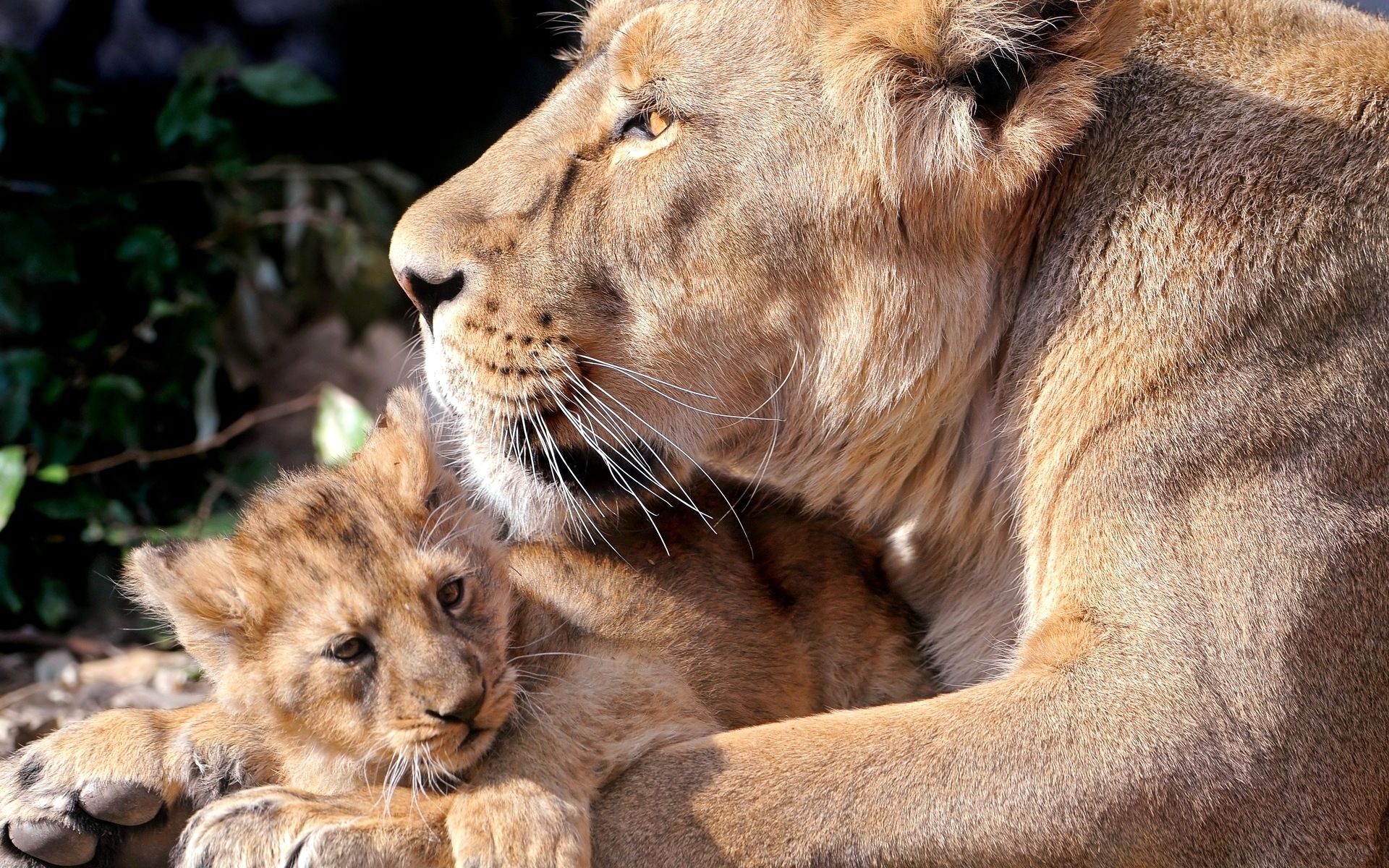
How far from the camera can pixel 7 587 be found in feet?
12.6

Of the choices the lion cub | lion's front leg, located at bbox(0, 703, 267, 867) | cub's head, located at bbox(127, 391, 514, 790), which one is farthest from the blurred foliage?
cub's head, located at bbox(127, 391, 514, 790)

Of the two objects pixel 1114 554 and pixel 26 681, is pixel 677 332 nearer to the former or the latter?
pixel 1114 554

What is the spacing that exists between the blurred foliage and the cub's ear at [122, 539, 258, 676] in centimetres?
169

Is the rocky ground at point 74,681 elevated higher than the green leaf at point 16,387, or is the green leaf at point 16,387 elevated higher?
the green leaf at point 16,387

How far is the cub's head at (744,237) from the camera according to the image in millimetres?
2164

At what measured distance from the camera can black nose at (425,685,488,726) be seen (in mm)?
1975

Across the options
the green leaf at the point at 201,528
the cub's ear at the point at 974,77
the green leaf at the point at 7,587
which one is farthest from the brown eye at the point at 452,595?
the green leaf at the point at 7,587

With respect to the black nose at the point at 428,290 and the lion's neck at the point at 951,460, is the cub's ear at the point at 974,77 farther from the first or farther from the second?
the black nose at the point at 428,290

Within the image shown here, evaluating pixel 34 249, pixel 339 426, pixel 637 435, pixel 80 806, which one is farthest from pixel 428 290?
pixel 34 249

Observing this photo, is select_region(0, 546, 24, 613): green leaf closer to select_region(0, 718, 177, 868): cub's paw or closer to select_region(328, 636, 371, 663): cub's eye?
select_region(0, 718, 177, 868): cub's paw

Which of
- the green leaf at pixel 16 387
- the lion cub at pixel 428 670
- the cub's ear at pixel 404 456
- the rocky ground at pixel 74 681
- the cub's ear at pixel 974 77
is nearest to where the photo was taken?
the lion cub at pixel 428 670

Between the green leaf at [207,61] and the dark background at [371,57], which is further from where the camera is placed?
the dark background at [371,57]

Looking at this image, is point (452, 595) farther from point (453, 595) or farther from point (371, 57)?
point (371, 57)

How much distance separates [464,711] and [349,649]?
194mm
